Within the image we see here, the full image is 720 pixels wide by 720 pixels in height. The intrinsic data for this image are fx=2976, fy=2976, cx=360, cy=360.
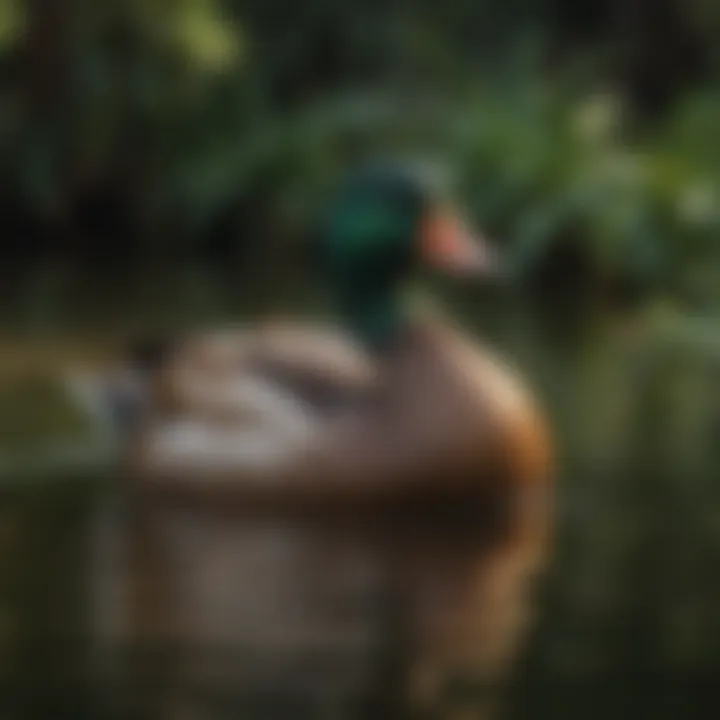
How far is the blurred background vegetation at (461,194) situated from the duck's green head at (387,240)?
69 centimetres

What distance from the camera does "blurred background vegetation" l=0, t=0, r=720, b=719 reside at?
309 inches

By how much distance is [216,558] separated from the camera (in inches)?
286

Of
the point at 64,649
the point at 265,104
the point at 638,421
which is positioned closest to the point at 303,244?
the point at 265,104

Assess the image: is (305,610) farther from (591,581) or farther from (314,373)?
(314,373)

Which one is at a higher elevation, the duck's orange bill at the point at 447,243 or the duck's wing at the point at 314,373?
the duck's orange bill at the point at 447,243

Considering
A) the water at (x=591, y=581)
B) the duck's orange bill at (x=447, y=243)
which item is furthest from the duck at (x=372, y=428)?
the water at (x=591, y=581)

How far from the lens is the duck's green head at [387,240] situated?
877 centimetres

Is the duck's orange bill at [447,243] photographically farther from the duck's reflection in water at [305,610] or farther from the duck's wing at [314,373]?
the duck's reflection in water at [305,610]

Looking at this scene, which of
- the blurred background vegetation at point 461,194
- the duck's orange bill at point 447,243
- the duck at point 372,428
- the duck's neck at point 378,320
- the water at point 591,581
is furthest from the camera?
the duck's orange bill at point 447,243

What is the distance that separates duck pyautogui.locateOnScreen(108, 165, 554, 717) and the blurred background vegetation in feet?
0.82

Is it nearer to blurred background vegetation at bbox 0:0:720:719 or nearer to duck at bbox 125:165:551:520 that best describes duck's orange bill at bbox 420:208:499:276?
duck at bbox 125:165:551:520

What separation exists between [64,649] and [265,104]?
38.1 ft

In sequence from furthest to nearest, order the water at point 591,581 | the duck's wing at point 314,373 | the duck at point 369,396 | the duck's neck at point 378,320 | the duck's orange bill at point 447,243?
the duck's orange bill at point 447,243, the duck's neck at point 378,320, the duck's wing at point 314,373, the duck at point 369,396, the water at point 591,581

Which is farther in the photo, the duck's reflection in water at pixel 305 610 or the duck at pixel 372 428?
the duck at pixel 372 428
